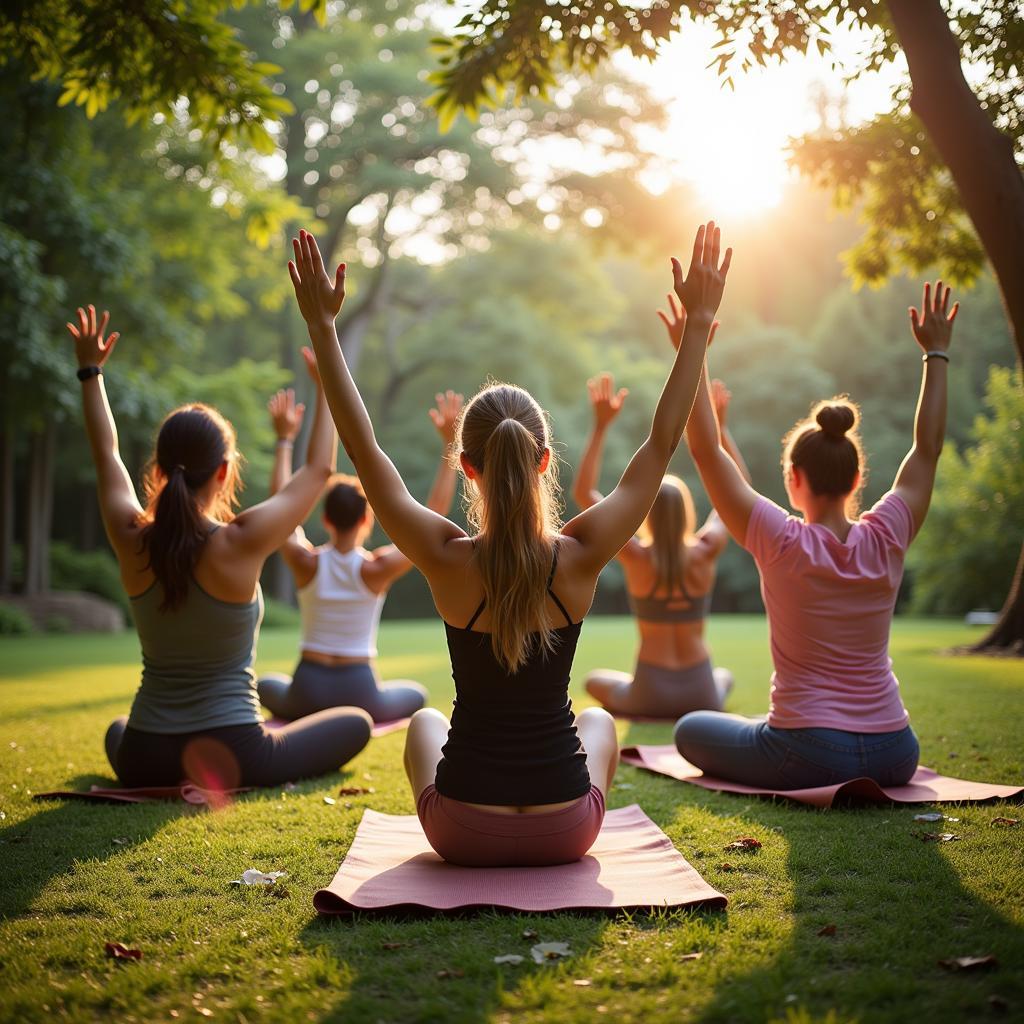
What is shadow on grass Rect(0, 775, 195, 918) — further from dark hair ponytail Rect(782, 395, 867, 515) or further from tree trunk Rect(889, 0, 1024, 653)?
tree trunk Rect(889, 0, 1024, 653)

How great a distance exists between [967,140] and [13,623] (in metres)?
16.8

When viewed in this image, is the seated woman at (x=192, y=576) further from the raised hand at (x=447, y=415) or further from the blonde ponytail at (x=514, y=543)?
the blonde ponytail at (x=514, y=543)

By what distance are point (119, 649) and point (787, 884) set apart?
13.1 metres

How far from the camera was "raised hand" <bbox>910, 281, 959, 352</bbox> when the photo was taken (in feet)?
14.0

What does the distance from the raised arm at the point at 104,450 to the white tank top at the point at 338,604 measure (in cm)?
200

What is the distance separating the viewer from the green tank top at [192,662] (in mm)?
4285

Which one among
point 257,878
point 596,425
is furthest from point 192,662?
point 596,425

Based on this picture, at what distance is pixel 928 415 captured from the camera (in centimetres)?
420

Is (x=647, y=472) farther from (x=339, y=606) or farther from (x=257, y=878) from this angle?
(x=339, y=606)

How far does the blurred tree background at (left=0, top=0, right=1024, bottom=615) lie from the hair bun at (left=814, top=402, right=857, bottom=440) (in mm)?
4172

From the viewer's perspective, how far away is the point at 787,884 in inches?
122

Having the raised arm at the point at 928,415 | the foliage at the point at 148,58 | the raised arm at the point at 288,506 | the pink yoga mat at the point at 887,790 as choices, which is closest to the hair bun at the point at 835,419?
the raised arm at the point at 928,415

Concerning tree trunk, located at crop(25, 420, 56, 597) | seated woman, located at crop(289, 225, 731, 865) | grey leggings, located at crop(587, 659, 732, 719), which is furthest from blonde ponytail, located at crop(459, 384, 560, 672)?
tree trunk, located at crop(25, 420, 56, 597)

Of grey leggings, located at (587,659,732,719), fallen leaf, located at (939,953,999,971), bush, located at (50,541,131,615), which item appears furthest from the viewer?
bush, located at (50,541,131,615)
